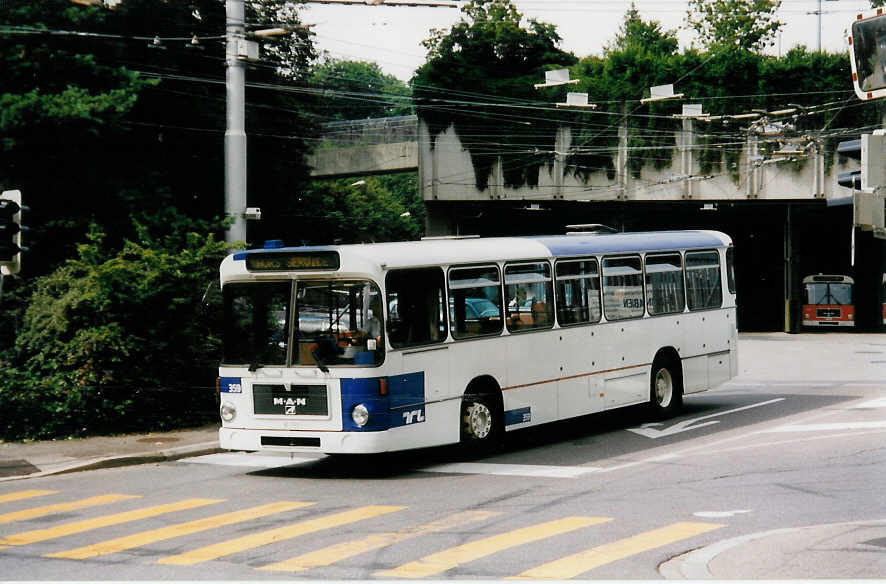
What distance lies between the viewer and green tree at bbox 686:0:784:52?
7956 centimetres

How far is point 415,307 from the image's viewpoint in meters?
14.3

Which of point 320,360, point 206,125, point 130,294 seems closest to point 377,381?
point 320,360

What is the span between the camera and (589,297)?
17391 mm

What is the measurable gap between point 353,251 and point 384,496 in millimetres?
2972

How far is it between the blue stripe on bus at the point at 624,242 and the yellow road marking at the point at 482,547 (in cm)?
669

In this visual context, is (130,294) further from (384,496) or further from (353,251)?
(384,496)

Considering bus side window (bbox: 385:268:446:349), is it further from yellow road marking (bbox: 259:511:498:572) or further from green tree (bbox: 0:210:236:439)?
green tree (bbox: 0:210:236:439)

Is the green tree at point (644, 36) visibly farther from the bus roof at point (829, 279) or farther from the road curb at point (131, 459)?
the road curb at point (131, 459)

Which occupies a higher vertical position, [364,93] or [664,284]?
[364,93]

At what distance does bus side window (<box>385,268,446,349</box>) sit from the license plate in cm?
108

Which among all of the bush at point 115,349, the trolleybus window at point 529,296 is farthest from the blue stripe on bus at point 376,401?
the bush at point 115,349

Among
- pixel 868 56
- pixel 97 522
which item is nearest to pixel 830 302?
pixel 868 56

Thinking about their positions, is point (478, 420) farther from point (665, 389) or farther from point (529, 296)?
point (665, 389)

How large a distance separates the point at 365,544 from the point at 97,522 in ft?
9.74
